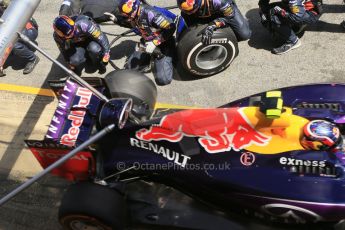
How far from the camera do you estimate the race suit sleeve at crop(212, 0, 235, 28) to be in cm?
569

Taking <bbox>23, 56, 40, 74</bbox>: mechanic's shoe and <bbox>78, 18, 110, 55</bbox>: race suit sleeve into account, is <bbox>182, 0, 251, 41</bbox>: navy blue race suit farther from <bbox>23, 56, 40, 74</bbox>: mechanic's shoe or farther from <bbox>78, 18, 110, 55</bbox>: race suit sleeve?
<bbox>23, 56, 40, 74</bbox>: mechanic's shoe

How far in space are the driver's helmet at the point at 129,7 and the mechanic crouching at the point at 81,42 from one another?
553 millimetres

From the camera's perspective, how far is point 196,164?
3701 mm

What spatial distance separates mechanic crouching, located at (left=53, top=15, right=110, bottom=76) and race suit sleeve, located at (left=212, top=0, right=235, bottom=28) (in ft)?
5.46

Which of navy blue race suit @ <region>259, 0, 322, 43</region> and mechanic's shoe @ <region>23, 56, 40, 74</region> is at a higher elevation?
navy blue race suit @ <region>259, 0, 322, 43</region>

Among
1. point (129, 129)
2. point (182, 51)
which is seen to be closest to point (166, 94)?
point (182, 51)

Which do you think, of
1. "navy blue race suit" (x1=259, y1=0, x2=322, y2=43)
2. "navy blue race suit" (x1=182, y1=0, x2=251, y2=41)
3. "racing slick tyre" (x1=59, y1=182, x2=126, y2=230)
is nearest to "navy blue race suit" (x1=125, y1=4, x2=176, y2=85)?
"navy blue race suit" (x1=182, y1=0, x2=251, y2=41)

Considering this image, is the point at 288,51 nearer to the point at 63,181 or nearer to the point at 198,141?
the point at 198,141

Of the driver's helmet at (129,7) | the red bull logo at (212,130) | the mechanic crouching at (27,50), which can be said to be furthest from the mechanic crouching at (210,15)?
the mechanic crouching at (27,50)

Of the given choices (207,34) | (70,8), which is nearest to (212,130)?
(207,34)

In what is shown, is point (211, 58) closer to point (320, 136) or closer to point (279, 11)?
point (279, 11)

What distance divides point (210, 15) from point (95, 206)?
10.6 feet

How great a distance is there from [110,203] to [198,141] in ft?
3.04

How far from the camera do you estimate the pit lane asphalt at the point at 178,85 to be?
477 cm
